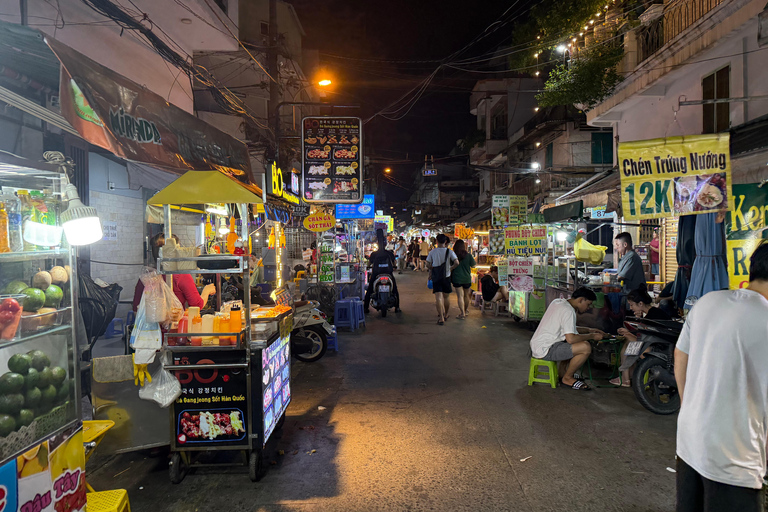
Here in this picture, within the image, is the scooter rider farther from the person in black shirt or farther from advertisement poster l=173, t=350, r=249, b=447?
advertisement poster l=173, t=350, r=249, b=447

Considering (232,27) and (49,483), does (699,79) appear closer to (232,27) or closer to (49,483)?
(232,27)

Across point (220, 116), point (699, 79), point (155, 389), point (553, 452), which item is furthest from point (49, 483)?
point (220, 116)

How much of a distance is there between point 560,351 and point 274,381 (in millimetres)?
3958

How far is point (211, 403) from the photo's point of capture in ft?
12.4

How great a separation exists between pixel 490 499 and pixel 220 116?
17292 mm

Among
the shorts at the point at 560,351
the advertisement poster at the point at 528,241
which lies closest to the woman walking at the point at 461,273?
the advertisement poster at the point at 528,241

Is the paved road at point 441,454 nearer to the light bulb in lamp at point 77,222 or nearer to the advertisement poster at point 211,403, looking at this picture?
the advertisement poster at point 211,403

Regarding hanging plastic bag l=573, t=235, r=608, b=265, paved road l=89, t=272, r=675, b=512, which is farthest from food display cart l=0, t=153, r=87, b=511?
hanging plastic bag l=573, t=235, r=608, b=265

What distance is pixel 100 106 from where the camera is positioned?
11.5 feet

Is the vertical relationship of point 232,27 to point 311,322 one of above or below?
above

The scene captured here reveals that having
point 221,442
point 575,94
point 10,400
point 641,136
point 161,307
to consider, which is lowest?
point 221,442

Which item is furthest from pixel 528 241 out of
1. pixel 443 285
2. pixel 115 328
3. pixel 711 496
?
pixel 115 328

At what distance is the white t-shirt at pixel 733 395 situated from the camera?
85.8 inches

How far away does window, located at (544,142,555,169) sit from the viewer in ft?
64.6
